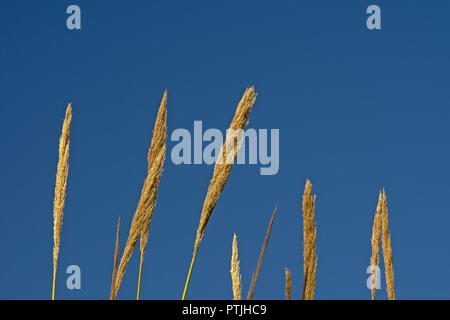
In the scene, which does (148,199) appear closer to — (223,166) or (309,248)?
(223,166)

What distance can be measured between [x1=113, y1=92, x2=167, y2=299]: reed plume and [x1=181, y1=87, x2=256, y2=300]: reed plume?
0.27 meters

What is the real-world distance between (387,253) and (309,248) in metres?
0.97

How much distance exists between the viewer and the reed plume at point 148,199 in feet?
8.59

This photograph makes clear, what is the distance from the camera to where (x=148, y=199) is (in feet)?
8.88

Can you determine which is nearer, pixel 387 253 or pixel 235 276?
pixel 235 276

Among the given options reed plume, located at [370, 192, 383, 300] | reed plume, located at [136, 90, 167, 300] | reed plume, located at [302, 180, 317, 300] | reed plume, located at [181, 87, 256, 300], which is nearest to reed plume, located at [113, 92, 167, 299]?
reed plume, located at [136, 90, 167, 300]

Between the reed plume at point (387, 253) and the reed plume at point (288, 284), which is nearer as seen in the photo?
the reed plume at point (288, 284)

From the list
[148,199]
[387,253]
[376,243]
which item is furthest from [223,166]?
[387,253]

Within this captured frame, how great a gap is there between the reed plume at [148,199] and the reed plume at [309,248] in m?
0.71

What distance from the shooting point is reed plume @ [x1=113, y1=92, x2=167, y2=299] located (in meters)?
2.62

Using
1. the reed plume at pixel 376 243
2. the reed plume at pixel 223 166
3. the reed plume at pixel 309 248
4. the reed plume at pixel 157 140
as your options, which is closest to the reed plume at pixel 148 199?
the reed plume at pixel 157 140

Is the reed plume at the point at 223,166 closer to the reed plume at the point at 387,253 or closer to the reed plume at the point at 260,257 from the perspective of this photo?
the reed plume at the point at 260,257

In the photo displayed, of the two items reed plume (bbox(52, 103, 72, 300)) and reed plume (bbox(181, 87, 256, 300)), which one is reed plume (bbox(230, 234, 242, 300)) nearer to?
reed plume (bbox(181, 87, 256, 300))
